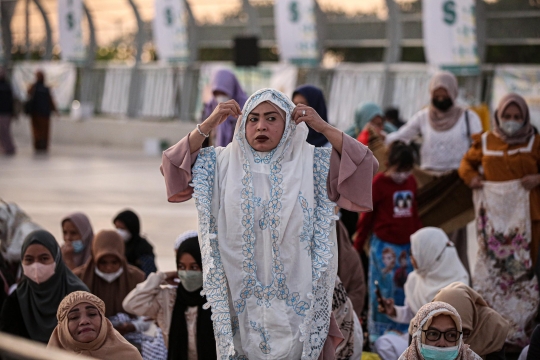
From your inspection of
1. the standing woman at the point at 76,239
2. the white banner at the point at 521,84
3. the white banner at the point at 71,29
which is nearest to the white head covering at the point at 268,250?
the standing woman at the point at 76,239

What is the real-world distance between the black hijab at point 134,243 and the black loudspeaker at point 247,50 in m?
9.49

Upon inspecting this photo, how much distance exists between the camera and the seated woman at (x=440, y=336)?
369cm

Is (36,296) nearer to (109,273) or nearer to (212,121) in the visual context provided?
(109,273)

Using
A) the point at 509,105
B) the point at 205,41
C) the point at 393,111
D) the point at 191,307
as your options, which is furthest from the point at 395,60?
the point at 191,307

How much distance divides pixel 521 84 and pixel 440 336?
9189mm

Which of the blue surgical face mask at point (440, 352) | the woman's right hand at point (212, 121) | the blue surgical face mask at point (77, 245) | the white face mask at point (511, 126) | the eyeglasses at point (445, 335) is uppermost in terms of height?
the woman's right hand at point (212, 121)

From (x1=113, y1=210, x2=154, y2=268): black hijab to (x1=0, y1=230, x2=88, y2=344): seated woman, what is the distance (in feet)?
4.83

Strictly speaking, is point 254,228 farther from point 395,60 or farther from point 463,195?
point 395,60

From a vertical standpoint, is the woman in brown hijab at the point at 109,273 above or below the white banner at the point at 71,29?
below

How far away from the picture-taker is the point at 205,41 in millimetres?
17297

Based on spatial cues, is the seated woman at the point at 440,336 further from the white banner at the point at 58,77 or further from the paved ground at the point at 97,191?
the white banner at the point at 58,77

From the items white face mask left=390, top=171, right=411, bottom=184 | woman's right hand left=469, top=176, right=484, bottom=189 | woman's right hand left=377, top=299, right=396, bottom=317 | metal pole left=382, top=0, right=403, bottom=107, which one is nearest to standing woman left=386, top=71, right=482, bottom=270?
white face mask left=390, top=171, right=411, bottom=184

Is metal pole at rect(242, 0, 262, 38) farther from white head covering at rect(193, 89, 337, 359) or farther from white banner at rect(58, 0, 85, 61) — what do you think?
white head covering at rect(193, 89, 337, 359)

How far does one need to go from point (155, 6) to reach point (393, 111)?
7050mm
